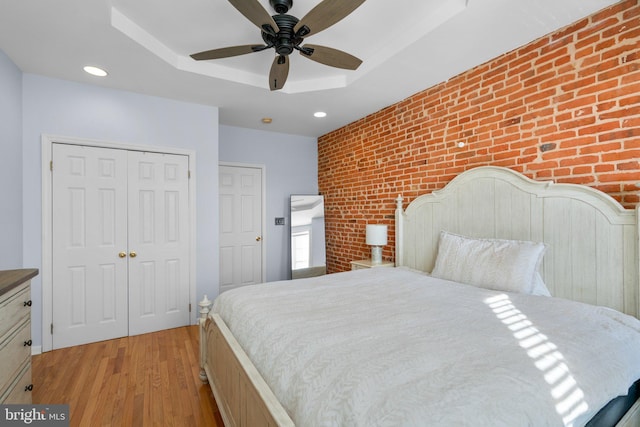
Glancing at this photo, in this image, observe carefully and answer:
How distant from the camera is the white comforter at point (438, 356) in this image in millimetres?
891

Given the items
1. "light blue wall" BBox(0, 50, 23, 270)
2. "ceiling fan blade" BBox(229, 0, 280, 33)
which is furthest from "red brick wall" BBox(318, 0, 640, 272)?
"light blue wall" BBox(0, 50, 23, 270)

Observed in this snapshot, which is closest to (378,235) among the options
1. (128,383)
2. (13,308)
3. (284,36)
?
(284,36)

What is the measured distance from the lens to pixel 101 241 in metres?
3.09

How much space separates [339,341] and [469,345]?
20.5 inches

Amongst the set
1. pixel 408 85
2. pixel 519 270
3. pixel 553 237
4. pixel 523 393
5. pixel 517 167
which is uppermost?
pixel 408 85

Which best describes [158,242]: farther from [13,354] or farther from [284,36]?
[284,36]

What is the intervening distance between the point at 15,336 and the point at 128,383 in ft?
3.25

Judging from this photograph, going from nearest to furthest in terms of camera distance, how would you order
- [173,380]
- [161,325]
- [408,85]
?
[173,380] → [408,85] → [161,325]

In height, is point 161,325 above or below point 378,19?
below

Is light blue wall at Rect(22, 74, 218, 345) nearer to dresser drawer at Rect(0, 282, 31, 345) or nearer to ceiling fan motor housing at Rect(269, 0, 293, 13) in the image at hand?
dresser drawer at Rect(0, 282, 31, 345)

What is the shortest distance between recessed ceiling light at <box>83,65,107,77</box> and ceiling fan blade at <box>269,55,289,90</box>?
5.37 ft

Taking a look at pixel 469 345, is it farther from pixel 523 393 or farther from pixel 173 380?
pixel 173 380

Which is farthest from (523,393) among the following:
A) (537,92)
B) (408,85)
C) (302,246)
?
(302,246)

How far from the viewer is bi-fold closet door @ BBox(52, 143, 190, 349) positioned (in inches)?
115
